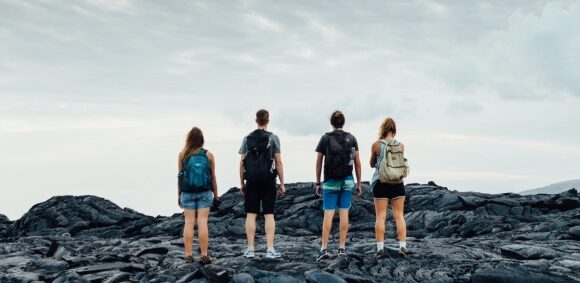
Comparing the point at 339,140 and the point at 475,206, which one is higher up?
the point at 339,140

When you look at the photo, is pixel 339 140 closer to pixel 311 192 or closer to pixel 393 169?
pixel 393 169

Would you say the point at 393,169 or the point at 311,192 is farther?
the point at 311,192

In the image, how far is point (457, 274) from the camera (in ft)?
47.5

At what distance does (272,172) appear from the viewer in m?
13.8

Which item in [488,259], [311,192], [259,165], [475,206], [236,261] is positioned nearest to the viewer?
[259,165]

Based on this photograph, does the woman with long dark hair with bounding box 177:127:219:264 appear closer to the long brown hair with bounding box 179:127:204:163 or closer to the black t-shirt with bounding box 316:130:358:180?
the long brown hair with bounding box 179:127:204:163

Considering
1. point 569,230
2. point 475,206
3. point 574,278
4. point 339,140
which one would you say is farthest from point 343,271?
point 475,206

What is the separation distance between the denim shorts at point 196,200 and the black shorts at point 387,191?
4.02 m

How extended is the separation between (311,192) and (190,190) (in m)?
21.8

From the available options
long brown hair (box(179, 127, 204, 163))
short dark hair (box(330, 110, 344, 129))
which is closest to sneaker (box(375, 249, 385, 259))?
short dark hair (box(330, 110, 344, 129))

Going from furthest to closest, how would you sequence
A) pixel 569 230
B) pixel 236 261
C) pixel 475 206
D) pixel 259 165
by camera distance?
pixel 475 206
pixel 569 230
pixel 236 261
pixel 259 165

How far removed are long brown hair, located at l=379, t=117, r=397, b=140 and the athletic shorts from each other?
131cm

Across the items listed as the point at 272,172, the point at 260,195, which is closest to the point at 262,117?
the point at 272,172

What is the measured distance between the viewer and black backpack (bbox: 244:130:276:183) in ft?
45.0
